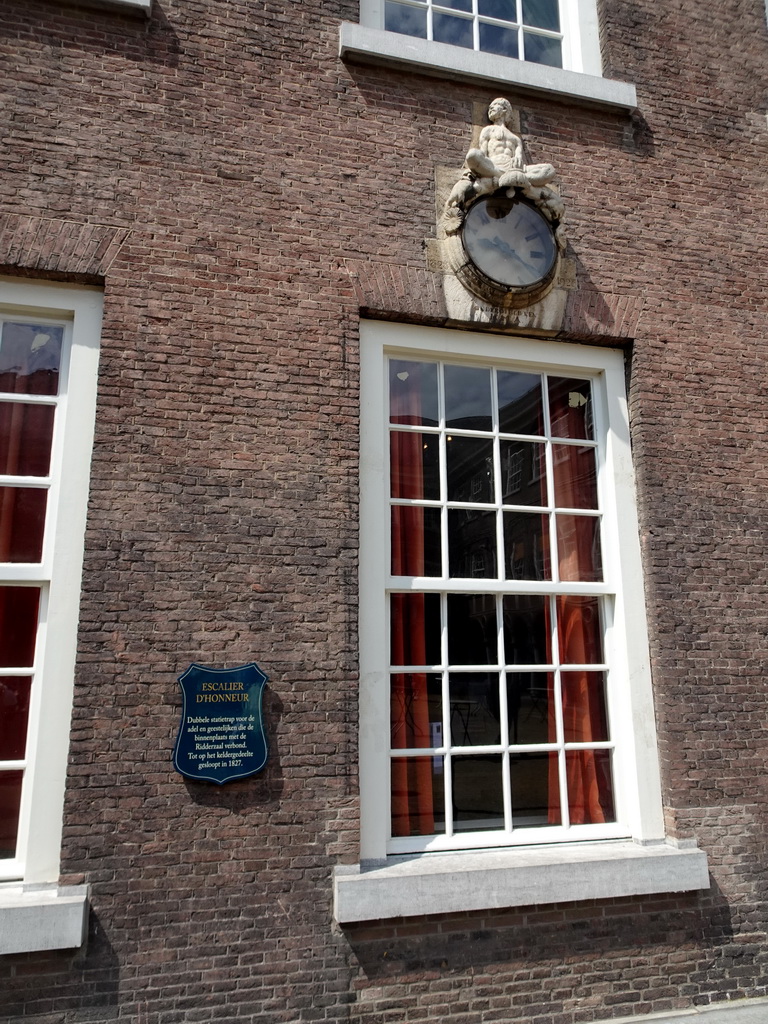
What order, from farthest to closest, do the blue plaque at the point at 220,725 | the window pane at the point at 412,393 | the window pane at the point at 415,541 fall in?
the window pane at the point at 412,393 → the window pane at the point at 415,541 → the blue plaque at the point at 220,725

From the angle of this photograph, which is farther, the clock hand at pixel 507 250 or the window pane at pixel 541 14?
the window pane at pixel 541 14

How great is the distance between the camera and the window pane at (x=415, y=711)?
462 cm

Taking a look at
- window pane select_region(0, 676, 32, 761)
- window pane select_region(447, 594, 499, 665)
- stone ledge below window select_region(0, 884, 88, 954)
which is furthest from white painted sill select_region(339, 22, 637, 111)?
stone ledge below window select_region(0, 884, 88, 954)

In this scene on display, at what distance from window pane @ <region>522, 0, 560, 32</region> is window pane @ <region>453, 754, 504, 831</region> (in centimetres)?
599

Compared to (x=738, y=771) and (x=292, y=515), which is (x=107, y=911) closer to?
(x=292, y=515)

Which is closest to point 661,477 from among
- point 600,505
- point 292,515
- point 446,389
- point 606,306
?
point 600,505

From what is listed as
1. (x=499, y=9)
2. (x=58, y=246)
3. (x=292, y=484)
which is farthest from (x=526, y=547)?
(x=499, y=9)

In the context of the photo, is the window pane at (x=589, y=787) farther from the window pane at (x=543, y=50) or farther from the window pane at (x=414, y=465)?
the window pane at (x=543, y=50)

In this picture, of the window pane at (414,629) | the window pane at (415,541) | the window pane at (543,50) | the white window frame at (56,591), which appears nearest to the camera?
the white window frame at (56,591)

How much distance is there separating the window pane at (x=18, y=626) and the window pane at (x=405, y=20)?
506cm

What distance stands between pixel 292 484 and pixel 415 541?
96 cm

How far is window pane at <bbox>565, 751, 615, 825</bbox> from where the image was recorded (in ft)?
16.0

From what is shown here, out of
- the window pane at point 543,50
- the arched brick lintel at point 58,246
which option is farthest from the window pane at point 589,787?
the window pane at point 543,50

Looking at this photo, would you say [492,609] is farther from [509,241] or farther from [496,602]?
[509,241]
